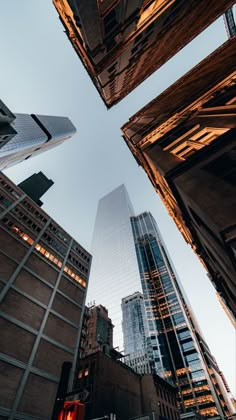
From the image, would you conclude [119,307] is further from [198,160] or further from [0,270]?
[198,160]

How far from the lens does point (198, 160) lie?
1680 centimetres

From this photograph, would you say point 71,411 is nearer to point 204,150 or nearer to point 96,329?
point 204,150

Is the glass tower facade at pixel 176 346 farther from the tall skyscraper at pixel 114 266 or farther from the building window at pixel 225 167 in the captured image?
the building window at pixel 225 167

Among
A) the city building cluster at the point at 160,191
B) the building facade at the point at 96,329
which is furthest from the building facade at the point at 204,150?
the building facade at the point at 96,329

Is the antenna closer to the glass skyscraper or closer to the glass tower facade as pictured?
the glass tower facade

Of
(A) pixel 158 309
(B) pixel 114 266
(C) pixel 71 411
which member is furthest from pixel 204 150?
(B) pixel 114 266

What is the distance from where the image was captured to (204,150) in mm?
16766

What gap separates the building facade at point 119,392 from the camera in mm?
35344

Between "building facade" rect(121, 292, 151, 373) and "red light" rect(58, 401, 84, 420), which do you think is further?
"building facade" rect(121, 292, 151, 373)

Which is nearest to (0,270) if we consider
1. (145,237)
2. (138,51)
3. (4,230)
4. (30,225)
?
(4,230)

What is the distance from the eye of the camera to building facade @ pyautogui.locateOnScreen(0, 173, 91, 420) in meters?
27.0

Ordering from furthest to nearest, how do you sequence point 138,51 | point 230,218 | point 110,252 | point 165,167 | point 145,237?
point 145,237, point 110,252, point 138,51, point 165,167, point 230,218

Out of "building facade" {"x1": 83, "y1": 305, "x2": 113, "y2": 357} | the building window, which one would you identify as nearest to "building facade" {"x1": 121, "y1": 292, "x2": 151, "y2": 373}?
"building facade" {"x1": 83, "y1": 305, "x2": 113, "y2": 357}

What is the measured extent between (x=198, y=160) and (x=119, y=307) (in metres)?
101
